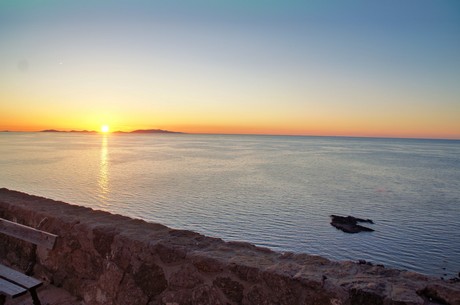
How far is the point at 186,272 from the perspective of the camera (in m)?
2.79

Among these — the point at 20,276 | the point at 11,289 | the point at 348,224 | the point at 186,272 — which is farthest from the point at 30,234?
the point at 348,224

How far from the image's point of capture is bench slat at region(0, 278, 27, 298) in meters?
2.96

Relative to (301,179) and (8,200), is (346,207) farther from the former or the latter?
(8,200)

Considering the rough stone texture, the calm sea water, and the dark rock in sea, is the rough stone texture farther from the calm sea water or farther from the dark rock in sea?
the dark rock in sea

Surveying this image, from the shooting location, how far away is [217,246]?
Result: 303 centimetres

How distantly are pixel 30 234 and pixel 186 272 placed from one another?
197 centimetres

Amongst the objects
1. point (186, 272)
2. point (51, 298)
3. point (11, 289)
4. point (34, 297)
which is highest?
point (186, 272)

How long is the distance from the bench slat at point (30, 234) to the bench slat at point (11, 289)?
45 centimetres

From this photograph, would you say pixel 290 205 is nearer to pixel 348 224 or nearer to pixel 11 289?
pixel 348 224

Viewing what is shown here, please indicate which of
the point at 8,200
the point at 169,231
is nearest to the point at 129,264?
the point at 169,231

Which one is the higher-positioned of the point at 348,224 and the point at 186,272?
the point at 186,272

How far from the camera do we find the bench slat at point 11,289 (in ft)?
9.71

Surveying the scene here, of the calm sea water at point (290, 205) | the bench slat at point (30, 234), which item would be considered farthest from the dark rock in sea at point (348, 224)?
the bench slat at point (30, 234)

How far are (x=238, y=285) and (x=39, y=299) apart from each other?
7.82 ft
